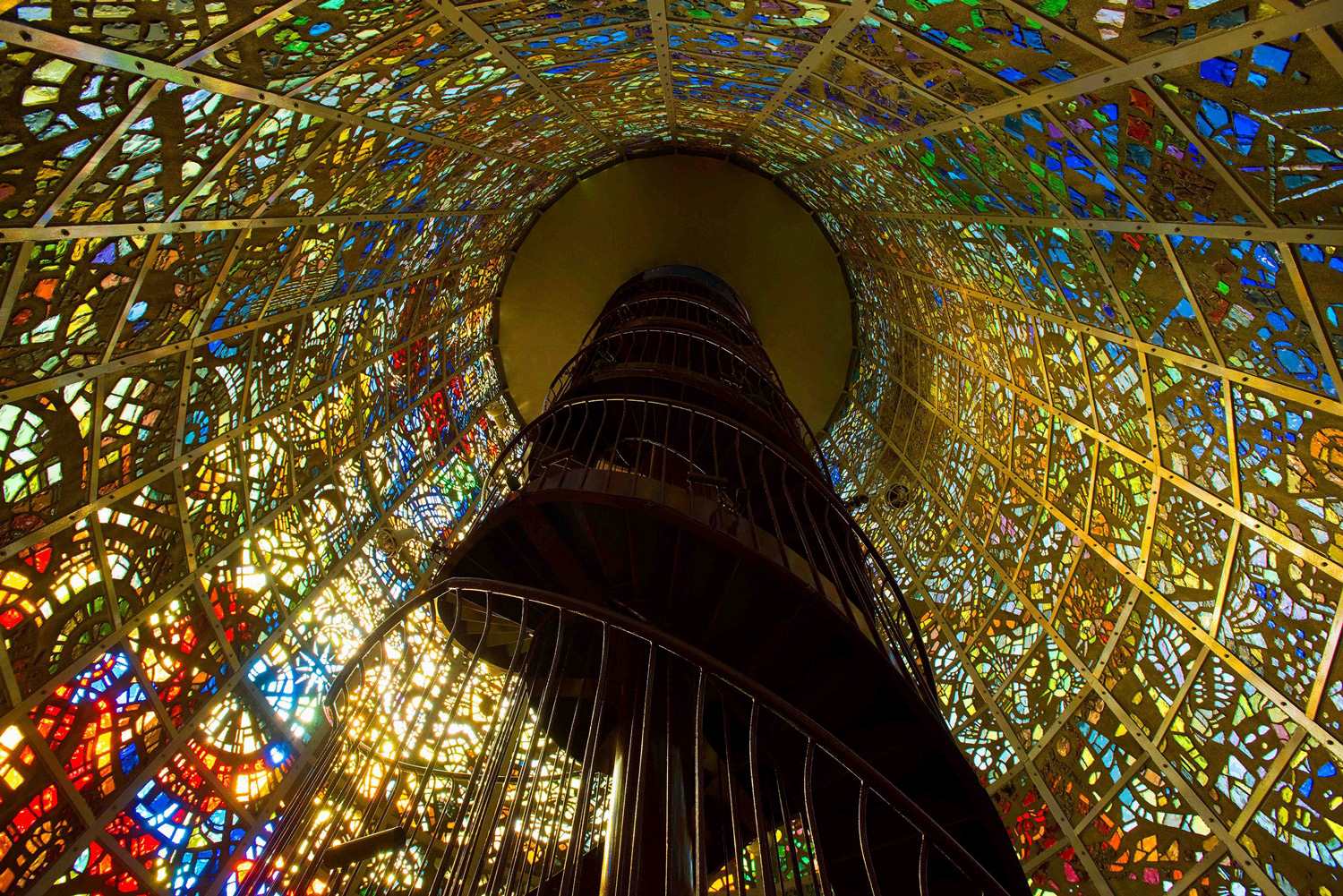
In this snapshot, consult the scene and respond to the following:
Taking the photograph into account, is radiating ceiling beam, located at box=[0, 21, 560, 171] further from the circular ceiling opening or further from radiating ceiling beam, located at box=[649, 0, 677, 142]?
the circular ceiling opening

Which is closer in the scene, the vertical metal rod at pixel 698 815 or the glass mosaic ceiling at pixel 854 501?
the vertical metal rod at pixel 698 815

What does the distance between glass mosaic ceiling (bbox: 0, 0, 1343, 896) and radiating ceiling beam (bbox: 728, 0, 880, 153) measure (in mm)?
70

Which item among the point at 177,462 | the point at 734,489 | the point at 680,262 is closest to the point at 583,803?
the point at 734,489

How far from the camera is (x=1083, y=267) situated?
6.76 meters

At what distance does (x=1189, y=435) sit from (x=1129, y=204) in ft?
7.87

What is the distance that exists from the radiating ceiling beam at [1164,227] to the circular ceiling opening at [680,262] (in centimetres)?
580

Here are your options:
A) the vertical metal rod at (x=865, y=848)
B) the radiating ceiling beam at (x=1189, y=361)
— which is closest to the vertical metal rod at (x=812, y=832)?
the vertical metal rod at (x=865, y=848)

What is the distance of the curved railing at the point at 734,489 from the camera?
517 cm

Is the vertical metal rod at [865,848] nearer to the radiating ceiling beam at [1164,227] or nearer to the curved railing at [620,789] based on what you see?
the curved railing at [620,789]

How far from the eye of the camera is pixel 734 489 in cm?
591

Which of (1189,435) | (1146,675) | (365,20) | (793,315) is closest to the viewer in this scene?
(365,20)

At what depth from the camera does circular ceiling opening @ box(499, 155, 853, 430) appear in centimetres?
1377

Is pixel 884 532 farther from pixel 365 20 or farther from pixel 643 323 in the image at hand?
pixel 365 20

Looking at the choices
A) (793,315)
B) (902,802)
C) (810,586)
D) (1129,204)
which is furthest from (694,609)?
(793,315)
